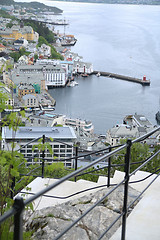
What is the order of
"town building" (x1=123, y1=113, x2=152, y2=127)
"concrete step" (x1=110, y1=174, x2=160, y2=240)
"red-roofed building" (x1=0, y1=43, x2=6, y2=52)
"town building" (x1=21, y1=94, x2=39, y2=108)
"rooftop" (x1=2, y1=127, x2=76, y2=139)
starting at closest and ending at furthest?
"concrete step" (x1=110, y1=174, x2=160, y2=240)
"rooftop" (x1=2, y1=127, x2=76, y2=139)
"town building" (x1=123, y1=113, x2=152, y2=127)
"town building" (x1=21, y1=94, x2=39, y2=108)
"red-roofed building" (x1=0, y1=43, x2=6, y2=52)

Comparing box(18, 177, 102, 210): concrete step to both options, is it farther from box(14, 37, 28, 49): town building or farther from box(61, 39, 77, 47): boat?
box(61, 39, 77, 47): boat

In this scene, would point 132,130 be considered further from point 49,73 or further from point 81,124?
point 49,73

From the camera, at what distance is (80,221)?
0.98m

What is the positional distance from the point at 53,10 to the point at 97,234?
52643 mm

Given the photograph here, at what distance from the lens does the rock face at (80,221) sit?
37.0 inches

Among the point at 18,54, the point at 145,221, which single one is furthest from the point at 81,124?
the point at 18,54

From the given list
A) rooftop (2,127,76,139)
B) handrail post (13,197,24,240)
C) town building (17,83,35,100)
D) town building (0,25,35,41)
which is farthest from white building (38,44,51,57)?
handrail post (13,197,24,240)

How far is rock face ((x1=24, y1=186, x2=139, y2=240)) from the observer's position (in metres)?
0.94

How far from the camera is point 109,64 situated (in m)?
19.5

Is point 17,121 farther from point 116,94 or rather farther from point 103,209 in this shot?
point 116,94

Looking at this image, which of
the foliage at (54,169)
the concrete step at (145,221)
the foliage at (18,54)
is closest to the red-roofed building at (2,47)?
the foliage at (18,54)

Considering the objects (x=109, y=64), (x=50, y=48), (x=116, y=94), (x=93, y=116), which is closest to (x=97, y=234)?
(x=93, y=116)

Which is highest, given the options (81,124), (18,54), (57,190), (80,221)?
(80,221)

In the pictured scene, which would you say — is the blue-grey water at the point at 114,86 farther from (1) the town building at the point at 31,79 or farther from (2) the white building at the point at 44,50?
(2) the white building at the point at 44,50
